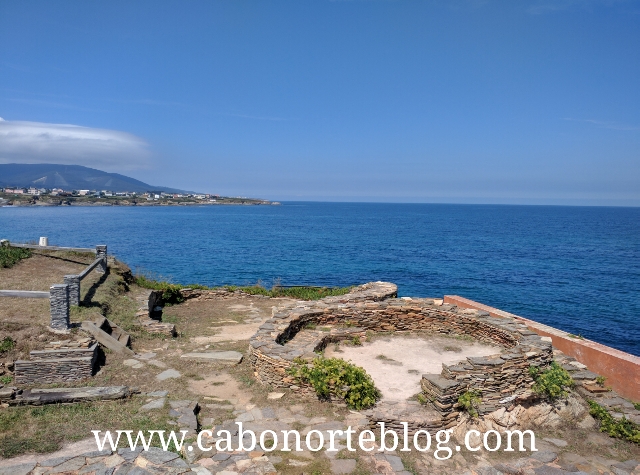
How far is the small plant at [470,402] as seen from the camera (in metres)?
8.07

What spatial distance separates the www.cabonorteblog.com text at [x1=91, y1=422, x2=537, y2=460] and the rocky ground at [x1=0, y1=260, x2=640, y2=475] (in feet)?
0.38

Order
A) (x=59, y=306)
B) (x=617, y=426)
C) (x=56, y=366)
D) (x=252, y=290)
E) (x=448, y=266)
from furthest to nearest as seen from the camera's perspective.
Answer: (x=448, y=266)
(x=252, y=290)
(x=59, y=306)
(x=56, y=366)
(x=617, y=426)

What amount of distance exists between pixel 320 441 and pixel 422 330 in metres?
7.03

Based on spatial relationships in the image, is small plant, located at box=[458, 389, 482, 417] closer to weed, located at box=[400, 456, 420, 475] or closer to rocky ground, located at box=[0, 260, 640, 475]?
rocky ground, located at box=[0, 260, 640, 475]

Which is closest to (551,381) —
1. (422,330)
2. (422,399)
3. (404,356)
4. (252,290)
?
(422,399)

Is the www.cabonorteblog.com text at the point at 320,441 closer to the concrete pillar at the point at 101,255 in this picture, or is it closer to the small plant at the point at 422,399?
the small plant at the point at 422,399

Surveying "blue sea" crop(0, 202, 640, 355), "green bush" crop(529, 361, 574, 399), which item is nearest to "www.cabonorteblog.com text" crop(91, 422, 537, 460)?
"green bush" crop(529, 361, 574, 399)

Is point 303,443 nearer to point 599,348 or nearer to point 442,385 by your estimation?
point 442,385

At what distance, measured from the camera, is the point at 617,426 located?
8539 millimetres

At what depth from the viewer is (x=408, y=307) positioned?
13.2 m

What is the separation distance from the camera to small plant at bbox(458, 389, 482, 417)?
8.07m

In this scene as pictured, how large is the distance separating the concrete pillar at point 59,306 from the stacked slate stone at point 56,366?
1.31 meters

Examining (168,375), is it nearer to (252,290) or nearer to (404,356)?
(404,356)

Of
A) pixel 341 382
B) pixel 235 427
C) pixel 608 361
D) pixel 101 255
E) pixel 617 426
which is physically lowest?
pixel 617 426
